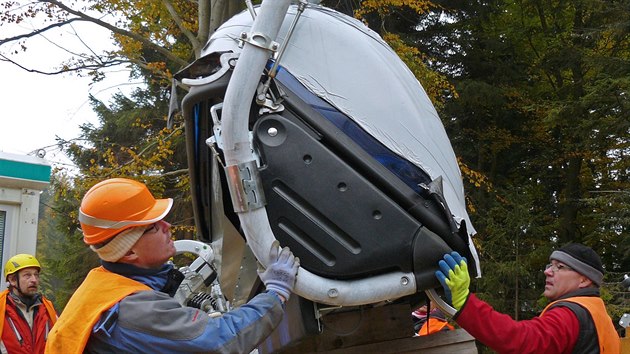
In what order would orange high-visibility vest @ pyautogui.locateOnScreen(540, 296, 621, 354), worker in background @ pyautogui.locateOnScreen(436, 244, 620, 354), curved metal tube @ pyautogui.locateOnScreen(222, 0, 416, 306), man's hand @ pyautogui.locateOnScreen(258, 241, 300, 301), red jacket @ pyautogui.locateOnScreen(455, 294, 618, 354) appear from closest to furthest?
man's hand @ pyautogui.locateOnScreen(258, 241, 300, 301), curved metal tube @ pyautogui.locateOnScreen(222, 0, 416, 306), worker in background @ pyautogui.locateOnScreen(436, 244, 620, 354), red jacket @ pyautogui.locateOnScreen(455, 294, 618, 354), orange high-visibility vest @ pyautogui.locateOnScreen(540, 296, 621, 354)

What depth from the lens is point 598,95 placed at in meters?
11.9

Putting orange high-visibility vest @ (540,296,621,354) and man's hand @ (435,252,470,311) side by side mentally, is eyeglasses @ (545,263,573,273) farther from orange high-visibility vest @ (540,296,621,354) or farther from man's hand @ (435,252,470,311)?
man's hand @ (435,252,470,311)

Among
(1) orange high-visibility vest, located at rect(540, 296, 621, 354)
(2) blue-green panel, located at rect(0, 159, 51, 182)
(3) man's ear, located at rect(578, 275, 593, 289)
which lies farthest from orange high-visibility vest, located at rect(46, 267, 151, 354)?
(2) blue-green panel, located at rect(0, 159, 51, 182)

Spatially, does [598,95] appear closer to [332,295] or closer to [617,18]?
[617,18]

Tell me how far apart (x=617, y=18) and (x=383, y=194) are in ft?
38.7

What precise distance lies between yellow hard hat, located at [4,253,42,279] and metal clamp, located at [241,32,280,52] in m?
3.64

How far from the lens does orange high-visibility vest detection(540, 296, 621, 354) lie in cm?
316

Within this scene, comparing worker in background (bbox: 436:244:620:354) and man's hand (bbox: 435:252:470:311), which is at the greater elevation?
man's hand (bbox: 435:252:470:311)

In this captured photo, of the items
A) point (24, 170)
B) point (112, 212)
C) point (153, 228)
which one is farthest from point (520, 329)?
point (24, 170)

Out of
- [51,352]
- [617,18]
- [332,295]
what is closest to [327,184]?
[332,295]

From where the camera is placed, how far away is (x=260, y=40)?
2.62m

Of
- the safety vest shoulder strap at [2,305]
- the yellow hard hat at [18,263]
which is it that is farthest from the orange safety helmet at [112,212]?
the safety vest shoulder strap at [2,305]

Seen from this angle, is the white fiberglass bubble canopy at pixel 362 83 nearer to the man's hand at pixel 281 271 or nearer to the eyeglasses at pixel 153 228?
the man's hand at pixel 281 271

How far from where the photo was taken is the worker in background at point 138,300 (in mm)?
2104
